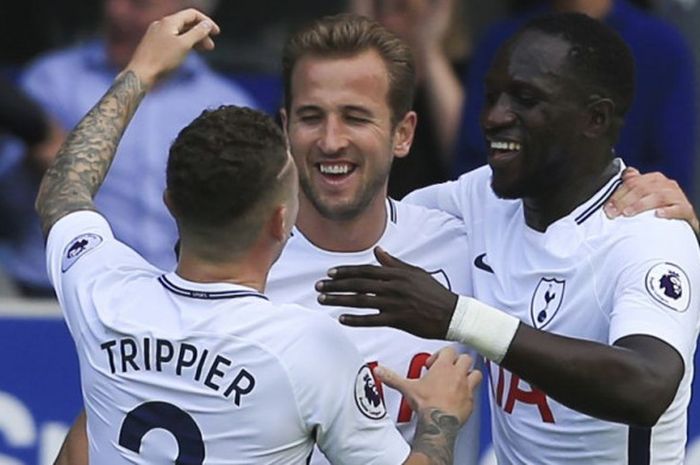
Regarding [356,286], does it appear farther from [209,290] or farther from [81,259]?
[81,259]

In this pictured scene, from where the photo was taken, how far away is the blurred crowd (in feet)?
21.6

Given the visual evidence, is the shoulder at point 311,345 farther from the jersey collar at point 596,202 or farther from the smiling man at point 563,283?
the jersey collar at point 596,202

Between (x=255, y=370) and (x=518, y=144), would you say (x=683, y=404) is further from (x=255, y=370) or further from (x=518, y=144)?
(x=255, y=370)

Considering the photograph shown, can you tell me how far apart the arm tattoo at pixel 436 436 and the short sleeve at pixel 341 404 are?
0.04 meters

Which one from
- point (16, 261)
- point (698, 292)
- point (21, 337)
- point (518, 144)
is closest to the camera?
point (698, 292)

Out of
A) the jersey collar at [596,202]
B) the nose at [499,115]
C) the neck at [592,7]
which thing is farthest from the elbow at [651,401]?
the neck at [592,7]

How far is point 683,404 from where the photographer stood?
4.39 m

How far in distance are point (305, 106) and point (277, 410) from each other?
114 cm

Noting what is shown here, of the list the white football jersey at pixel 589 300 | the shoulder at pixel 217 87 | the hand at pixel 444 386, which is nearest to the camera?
the hand at pixel 444 386

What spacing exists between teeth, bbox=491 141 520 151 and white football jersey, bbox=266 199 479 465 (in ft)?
0.98

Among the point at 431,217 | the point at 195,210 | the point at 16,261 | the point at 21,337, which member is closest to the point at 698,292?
the point at 431,217

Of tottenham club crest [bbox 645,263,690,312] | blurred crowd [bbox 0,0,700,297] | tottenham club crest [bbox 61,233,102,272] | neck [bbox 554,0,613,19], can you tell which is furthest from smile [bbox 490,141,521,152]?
neck [bbox 554,0,613,19]

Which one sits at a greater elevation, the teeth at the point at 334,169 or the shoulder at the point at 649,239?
the teeth at the point at 334,169

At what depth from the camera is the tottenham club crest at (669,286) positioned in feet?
13.2
